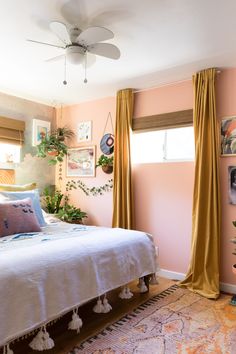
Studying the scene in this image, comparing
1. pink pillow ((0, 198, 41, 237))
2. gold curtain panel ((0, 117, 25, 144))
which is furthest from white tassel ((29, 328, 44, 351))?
gold curtain panel ((0, 117, 25, 144))

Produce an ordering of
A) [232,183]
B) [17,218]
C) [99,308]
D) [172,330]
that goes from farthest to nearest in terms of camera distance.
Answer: [232,183] < [17,218] < [99,308] < [172,330]

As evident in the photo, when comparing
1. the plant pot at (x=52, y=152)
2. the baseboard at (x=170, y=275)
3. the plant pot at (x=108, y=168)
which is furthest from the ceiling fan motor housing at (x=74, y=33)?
the baseboard at (x=170, y=275)

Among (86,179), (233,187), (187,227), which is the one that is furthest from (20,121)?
(233,187)

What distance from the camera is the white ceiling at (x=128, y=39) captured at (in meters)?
2.05

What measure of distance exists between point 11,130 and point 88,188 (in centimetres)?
141

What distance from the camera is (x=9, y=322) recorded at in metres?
1.61

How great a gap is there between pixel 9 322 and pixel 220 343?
1.50 meters

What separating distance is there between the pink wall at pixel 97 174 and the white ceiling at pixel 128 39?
46cm

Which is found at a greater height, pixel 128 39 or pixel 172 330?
pixel 128 39

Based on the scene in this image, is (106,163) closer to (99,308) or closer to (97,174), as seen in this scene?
(97,174)

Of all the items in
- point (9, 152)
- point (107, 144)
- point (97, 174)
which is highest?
point (107, 144)

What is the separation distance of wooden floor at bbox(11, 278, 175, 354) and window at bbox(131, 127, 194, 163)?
1.64 m

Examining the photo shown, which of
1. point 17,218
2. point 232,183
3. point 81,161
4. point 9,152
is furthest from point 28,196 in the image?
point 232,183

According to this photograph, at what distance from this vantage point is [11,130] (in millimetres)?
4055
